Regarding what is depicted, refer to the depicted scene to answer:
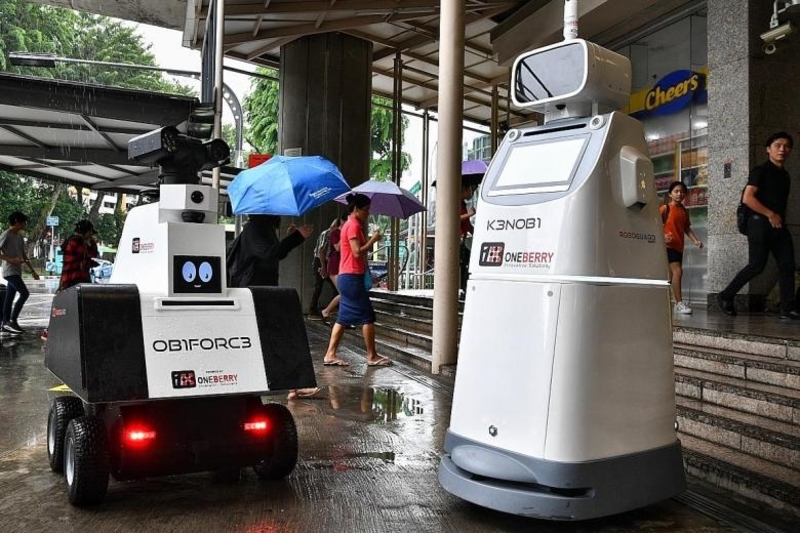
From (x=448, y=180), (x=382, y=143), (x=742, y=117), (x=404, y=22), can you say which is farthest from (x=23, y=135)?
(x=382, y=143)

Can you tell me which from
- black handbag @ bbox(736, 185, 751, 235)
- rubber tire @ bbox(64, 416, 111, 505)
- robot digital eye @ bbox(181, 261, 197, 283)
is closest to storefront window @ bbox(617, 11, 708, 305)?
black handbag @ bbox(736, 185, 751, 235)

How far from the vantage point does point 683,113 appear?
985cm

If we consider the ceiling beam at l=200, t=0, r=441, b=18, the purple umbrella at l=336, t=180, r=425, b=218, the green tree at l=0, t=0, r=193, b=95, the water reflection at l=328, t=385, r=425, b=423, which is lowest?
the water reflection at l=328, t=385, r=425, b=423

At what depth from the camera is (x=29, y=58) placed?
13.6 metres

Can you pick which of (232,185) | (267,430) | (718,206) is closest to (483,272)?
(267,430)

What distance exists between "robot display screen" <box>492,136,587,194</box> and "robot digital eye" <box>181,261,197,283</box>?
1.65 metres

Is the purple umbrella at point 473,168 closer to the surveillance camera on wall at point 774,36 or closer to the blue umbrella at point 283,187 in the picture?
the blue umbrella at point 283,187

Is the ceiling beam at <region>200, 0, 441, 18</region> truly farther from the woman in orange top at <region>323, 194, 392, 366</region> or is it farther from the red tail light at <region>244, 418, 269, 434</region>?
the red tail light at <region>244, 418, 269, 434</region>

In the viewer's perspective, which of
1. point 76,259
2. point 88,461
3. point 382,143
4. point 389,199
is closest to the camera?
point 88,461

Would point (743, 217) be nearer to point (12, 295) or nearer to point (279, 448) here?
point (279, 448)

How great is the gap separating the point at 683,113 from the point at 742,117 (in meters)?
2.01

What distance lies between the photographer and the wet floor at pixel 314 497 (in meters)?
3.28

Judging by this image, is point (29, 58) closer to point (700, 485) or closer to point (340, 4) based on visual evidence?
point (340, 4)

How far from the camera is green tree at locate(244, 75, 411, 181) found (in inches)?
976
